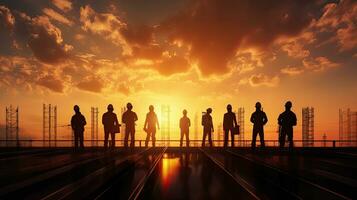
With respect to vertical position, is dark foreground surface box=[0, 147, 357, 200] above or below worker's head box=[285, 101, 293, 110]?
below

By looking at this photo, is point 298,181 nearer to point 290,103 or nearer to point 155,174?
point 155,174

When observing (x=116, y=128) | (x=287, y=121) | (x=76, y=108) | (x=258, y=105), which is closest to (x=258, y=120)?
(x=258, y=105)

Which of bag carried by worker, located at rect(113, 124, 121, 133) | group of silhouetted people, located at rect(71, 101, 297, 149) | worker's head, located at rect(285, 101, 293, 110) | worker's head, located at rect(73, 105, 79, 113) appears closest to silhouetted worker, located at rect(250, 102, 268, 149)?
group of silhouetted people, located at rect(71, 101, 297, 149)

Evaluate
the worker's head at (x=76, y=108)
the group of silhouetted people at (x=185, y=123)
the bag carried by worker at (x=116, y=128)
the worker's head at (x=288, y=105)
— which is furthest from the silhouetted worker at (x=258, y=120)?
the worker's head at (x=76, y=108)

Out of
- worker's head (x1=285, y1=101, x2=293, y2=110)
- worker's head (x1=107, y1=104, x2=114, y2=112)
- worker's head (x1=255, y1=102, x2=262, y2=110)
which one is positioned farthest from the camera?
worker's head (x1=107, y1=104, x2=114, y2=112)

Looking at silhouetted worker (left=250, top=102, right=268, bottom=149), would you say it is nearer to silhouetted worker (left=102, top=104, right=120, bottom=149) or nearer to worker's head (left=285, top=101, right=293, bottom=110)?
worker's head (left=285, top=101, right=293, bottom=110)

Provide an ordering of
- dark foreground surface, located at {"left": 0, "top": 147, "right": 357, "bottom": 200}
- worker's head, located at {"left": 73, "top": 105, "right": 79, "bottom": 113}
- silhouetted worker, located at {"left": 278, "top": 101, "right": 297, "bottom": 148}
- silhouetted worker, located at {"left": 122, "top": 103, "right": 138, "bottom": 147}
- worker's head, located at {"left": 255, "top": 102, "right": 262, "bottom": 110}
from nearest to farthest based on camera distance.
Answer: dark foreground surface, located at {"left": 0, "top": 147, "right": 357, "bottom": 200} < silhouetted worker, located at {"left": 278, "top": 101, "right": 297, "bottom": 148} < worker's head, located at {"left": 255, "top": 102, "right": 262, "bottom": 110} < worker's head, located at {"left": 73, "top": 105, "right": 79, "bottom": 113} < silhouetted worker, located at {"left": 122, "top": 103, "right": 138, "bottom": 147}

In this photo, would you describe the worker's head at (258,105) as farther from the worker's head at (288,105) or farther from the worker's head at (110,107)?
the worker's head at (110,107)

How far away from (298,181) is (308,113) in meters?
116

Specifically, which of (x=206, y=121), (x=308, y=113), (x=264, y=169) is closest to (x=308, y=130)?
(x=308, y=113)

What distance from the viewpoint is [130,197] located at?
26.5 feet

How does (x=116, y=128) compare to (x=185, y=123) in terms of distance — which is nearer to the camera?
(x=116, y=128)

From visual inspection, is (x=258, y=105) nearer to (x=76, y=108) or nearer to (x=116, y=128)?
(x=116, y=128)

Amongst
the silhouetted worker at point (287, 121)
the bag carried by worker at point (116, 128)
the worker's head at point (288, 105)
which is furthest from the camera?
the bag carried by worker at point (116, 128)
